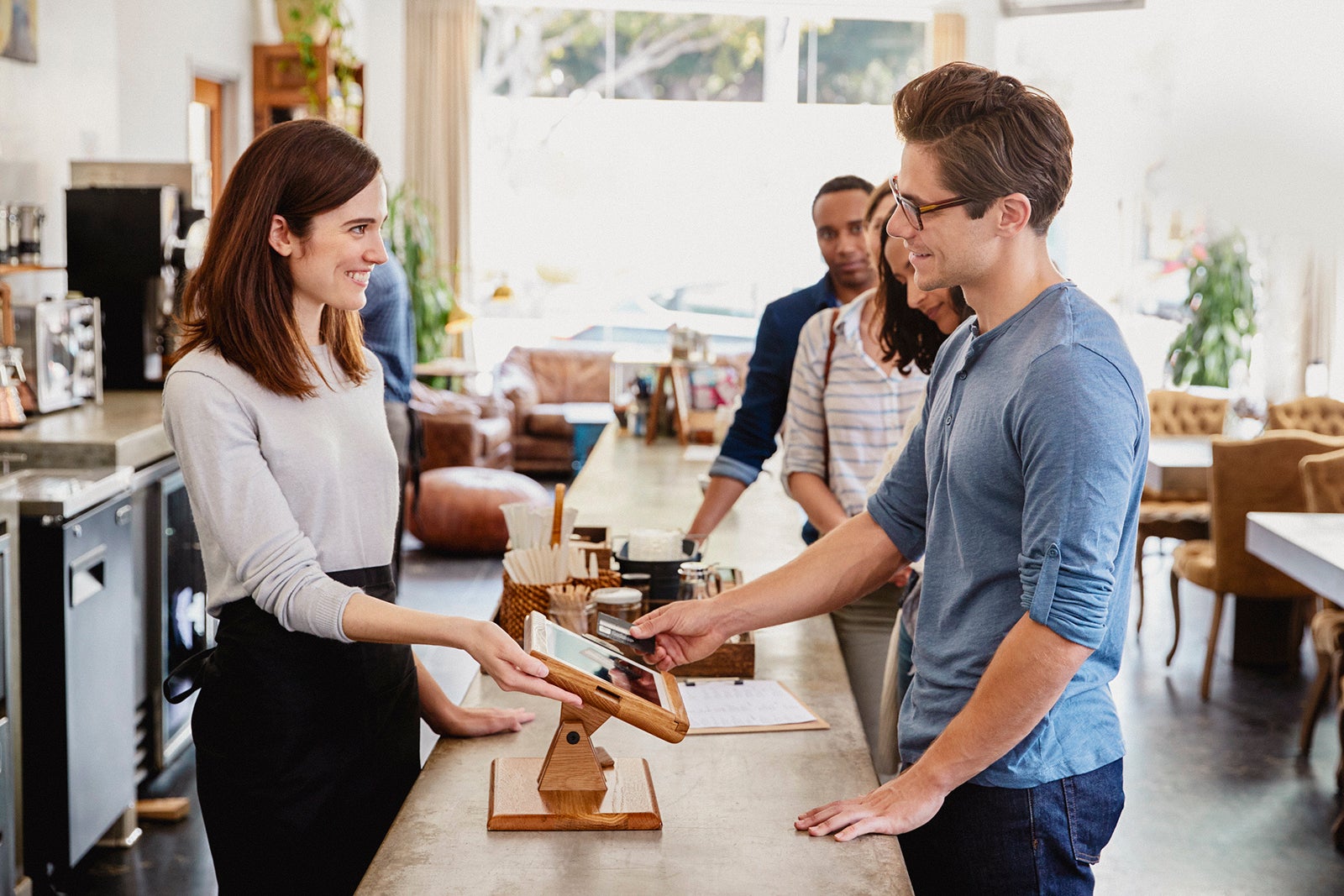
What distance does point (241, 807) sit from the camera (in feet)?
5.79

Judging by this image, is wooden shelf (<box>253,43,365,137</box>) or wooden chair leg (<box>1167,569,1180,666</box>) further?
wooden shelf (<box>253,43,365,137</box>)

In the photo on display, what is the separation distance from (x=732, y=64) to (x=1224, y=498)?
7.11 metres

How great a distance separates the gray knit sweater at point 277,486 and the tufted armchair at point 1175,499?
439 cm

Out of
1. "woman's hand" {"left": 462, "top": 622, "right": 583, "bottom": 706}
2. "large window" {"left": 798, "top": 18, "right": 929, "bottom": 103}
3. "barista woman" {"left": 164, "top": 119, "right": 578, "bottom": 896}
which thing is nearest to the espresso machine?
"barista woman" {"left": 164, "top": 119, "right": 578, "bottom": 896}

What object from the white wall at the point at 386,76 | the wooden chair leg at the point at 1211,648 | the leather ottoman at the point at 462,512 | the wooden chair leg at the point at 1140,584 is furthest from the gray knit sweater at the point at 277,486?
the white wall at the point at 386,76

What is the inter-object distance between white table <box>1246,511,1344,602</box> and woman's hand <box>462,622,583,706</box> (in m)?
2.89

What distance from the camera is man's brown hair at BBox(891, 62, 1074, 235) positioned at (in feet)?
4.55

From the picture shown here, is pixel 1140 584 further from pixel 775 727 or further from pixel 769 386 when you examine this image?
pixel 775 727

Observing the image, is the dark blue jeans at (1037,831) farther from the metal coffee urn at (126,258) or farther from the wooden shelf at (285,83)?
the wooden shelf at (285,83)

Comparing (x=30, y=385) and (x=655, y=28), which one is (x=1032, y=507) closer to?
(x=30, y=385)

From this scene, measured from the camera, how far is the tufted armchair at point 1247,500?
496 centimetres

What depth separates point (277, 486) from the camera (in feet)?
5.59

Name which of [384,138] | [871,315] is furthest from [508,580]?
[384,138]

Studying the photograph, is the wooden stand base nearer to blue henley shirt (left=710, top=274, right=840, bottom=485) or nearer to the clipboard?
the clipboard
